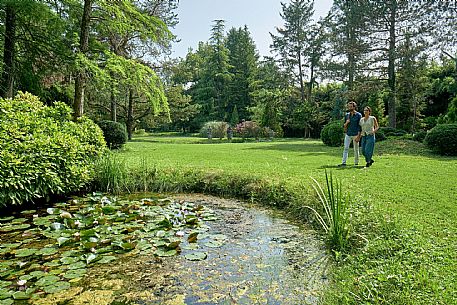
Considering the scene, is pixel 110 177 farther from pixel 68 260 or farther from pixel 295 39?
pixel 295 39

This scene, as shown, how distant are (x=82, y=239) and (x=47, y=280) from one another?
0.89 m

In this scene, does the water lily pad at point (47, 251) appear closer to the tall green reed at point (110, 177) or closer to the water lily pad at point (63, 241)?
the water lily pad at point (63, 241)

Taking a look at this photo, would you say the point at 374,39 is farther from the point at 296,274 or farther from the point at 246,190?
the point at 296,274

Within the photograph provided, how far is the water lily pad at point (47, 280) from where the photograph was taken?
100 inches

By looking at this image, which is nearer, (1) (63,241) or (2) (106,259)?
(2) (106,259)

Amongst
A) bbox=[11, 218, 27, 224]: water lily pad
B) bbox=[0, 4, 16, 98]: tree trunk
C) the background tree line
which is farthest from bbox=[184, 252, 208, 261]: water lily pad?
bbox=[0, 4, 16, 98]: tree trunk

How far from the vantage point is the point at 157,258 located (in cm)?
313

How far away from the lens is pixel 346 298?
2066 millimetres

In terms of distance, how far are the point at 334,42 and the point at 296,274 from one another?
1915 centimetres

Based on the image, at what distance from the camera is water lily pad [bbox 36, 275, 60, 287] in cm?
254

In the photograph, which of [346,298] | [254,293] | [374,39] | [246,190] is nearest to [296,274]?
[254,293]

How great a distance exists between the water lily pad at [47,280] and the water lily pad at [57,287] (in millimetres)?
49

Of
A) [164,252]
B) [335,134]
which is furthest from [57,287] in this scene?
[335,134]

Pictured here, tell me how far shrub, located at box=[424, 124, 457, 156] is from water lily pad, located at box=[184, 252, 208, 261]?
9886 mm
